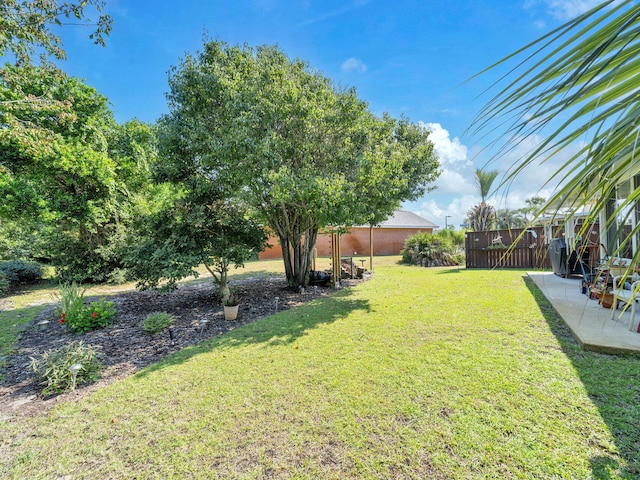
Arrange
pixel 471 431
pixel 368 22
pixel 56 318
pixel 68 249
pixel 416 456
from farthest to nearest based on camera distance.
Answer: pixel 68 249, pixel 56 318, pixel 368 22, pixel 471 431, pixel 416 456

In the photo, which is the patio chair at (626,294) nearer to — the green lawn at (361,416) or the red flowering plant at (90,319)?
the green lawn at (361,416)

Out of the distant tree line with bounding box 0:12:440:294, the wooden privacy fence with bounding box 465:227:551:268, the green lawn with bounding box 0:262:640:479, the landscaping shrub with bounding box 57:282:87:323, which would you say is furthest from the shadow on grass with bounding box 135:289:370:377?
the wooden privacy fence with bounding box 465:227:551:268

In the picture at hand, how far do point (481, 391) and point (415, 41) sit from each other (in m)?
4.94

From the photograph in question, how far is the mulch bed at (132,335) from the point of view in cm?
332

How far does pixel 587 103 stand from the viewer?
92cm

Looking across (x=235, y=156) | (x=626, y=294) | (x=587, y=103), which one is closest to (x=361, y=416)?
(x=587, y=103)

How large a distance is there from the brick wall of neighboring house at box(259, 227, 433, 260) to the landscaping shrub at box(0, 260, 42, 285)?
11.6 m

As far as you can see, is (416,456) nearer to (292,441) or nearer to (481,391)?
(292,441)

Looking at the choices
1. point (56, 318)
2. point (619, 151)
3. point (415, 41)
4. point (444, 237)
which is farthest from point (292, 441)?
point (444, 237)

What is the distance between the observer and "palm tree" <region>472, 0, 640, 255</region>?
0.76 m

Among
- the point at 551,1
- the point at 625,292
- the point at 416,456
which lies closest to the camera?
the point at 551,1

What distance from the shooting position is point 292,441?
2.31 metres

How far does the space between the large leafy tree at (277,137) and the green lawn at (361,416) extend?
3.34m

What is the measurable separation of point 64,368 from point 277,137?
5154 mm
